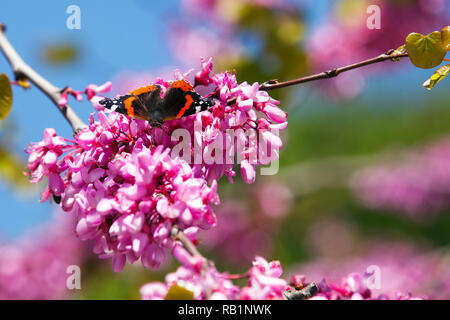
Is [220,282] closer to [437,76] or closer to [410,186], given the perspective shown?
[437,76]

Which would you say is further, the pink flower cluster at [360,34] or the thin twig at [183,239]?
the pink flower cluster at [360,34]

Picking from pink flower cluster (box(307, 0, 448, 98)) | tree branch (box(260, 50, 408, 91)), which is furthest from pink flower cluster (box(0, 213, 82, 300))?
tree branch (box(260, 50, 408, 91))

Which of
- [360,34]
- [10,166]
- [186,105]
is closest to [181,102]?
[186,105]

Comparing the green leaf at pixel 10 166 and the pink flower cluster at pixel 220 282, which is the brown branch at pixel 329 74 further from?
the green leaf at pixel 10 166

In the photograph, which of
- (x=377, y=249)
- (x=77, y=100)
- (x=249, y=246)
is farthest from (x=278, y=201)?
(x=77, y=100)

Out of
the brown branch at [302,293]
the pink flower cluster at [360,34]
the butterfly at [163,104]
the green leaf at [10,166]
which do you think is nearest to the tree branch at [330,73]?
the butterfly at [163,104]

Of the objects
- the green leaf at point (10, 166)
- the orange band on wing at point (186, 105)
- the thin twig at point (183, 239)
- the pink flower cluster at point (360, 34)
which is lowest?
the thin twig at point (183, 239)

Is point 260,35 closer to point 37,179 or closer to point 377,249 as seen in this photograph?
point 37,179

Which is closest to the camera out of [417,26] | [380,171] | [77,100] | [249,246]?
[77,100]
